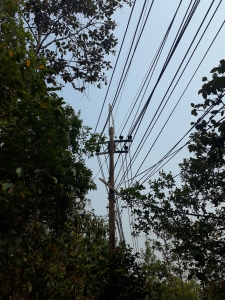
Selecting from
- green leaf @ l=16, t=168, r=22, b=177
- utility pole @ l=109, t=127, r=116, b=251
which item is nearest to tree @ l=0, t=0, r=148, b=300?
green leaf @ l=16, t=168, r=22, b=177

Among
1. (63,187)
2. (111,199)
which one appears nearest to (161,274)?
(111,199)

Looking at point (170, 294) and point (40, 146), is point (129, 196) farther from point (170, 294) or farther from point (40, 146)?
point (170, 294)

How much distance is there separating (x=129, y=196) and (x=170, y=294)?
7.93 m

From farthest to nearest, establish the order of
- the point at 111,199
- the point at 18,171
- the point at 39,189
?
1. the point at 111,199
2. the point at 39,189
3. the point at 18,171

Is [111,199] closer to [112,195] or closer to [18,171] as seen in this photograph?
[112,195]

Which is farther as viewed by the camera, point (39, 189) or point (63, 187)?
point (63, 187)

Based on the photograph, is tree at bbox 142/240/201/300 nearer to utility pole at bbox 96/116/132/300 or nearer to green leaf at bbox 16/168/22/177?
utility pole at bbox 96/116/132/300

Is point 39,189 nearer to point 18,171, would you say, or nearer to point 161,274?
point 18,171

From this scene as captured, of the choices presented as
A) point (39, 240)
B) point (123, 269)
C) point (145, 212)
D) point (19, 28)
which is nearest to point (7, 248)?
point (39, 240)

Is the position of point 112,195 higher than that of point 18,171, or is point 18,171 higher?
point 112,195

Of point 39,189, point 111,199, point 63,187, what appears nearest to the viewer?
point 39,189

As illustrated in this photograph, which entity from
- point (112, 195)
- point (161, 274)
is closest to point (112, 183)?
point (112, 195)

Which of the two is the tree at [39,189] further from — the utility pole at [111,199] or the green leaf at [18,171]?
the utility pole at [111,199]

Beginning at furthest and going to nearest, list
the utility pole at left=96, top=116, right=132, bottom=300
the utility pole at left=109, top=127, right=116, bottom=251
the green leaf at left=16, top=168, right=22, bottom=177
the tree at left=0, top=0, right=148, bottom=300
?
1. the utility pole at left=109, top=127, right=116, bottom=251
2. the utility pole at left=96, top=116, right=132, bottom=300
3. the tree at left=0, top=0, right=148, bottom=300
4. the green leaf at left=16, top=168, right=22, bottom=177
